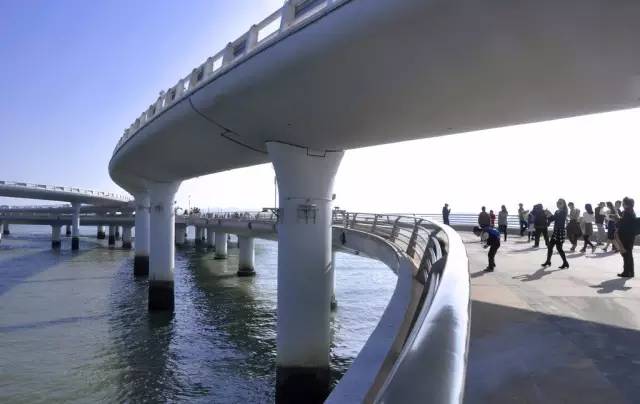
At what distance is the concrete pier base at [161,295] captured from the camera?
77.9ft

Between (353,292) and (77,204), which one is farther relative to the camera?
(77,204)

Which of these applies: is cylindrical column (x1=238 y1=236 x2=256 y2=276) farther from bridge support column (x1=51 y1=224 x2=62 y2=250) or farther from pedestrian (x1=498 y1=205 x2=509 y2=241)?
bridge support column (x1=51 y1=224 x2=62 y2=250)

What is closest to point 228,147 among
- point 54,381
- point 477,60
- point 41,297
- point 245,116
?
point 245,116

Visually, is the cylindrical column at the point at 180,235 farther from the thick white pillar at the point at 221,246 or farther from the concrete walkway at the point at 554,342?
the concrete walkway at the point at 554,342

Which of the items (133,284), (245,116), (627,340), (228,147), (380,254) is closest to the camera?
(627,340)

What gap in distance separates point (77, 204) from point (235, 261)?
40.1 metres

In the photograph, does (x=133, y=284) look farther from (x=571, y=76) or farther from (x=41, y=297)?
(x=571, y=76)

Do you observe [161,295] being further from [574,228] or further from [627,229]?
[627,229]

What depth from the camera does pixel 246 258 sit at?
37375 mm

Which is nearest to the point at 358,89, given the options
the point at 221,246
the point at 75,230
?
the point at 221,246

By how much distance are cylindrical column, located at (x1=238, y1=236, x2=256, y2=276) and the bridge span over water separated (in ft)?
68.6

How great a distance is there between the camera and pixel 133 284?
3256 centimetres

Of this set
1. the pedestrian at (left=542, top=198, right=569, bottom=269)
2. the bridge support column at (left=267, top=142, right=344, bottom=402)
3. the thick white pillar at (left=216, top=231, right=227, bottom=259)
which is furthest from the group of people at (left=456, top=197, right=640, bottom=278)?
the thick white pillar at (left=216, top=231, right=227, bottom=259)

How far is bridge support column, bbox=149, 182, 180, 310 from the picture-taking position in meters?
24.0
